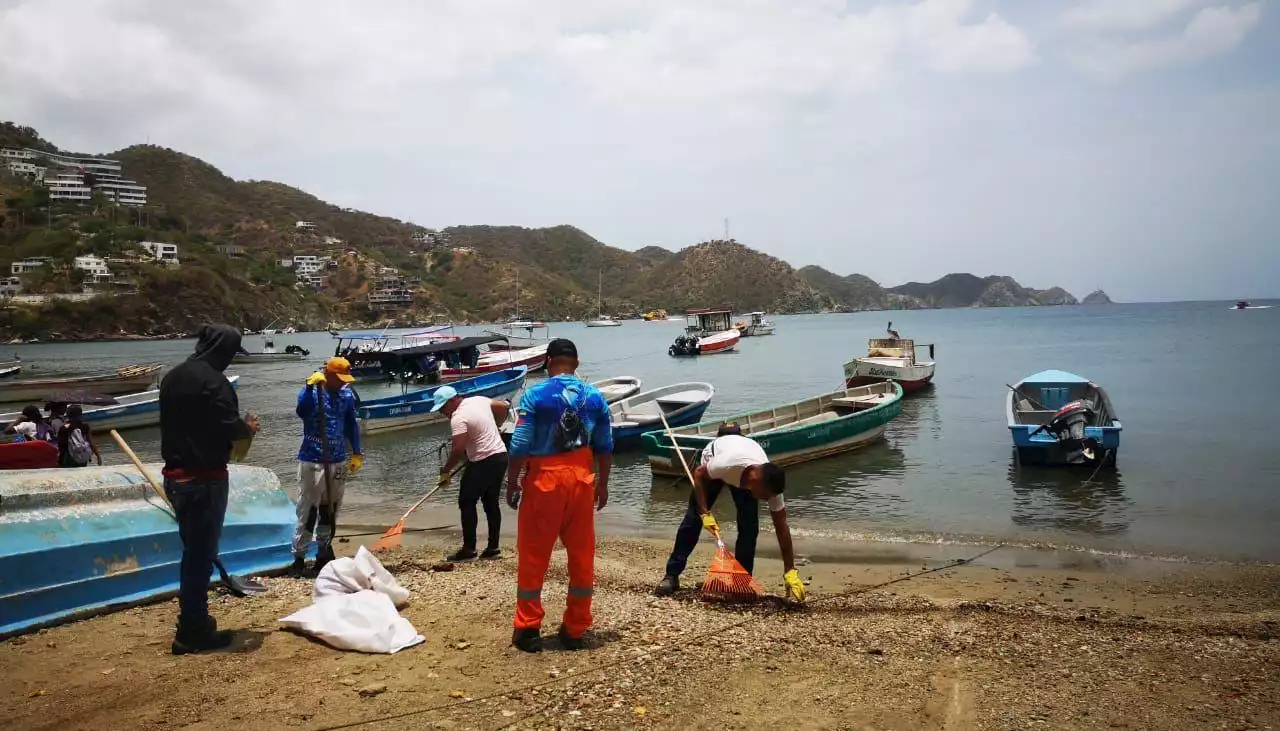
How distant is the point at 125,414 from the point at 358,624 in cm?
2342

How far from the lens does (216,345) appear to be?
4891mm

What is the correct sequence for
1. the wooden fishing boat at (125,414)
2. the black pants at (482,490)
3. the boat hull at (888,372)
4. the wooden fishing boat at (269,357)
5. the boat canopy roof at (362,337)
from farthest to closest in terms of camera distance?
the wooden fishing boat at (269,357), the boat canopy roof at (362,337), the boat hull at (888,372), the wooden fishing boat at (125,414), the black pants at (482,490)

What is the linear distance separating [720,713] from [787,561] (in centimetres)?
228

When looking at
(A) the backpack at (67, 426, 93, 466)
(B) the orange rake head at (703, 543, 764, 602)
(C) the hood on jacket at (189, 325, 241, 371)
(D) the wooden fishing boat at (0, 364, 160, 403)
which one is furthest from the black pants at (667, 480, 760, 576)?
(D) the wooden fishing boat at (0, 364, 160, 403)

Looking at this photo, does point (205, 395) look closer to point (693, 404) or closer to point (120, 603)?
point (120, 603)

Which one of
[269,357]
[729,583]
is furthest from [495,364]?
[729,583]

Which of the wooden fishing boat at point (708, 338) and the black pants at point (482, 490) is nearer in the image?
the black pants at point (482, 490)

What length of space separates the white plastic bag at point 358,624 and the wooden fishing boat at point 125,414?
65.2ft

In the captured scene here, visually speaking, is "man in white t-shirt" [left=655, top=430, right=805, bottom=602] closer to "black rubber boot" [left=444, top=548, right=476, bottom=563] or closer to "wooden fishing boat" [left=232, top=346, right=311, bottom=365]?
Answer: "black rubber boot" [left=444, top=548, right=476, bottom=563]

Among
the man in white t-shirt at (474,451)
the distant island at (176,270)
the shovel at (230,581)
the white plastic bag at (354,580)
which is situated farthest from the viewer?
the distant island at (176,270)

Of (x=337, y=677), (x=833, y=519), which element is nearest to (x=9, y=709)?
(x=337, y=677)

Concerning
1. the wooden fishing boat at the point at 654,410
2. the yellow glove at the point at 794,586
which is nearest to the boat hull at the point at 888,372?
the wooden fishing boat at the point at 654,410

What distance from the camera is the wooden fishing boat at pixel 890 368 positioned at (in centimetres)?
3061

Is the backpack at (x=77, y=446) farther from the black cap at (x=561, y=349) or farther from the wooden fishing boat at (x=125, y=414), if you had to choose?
the wooden fishing boat at (x=125, y=414)
